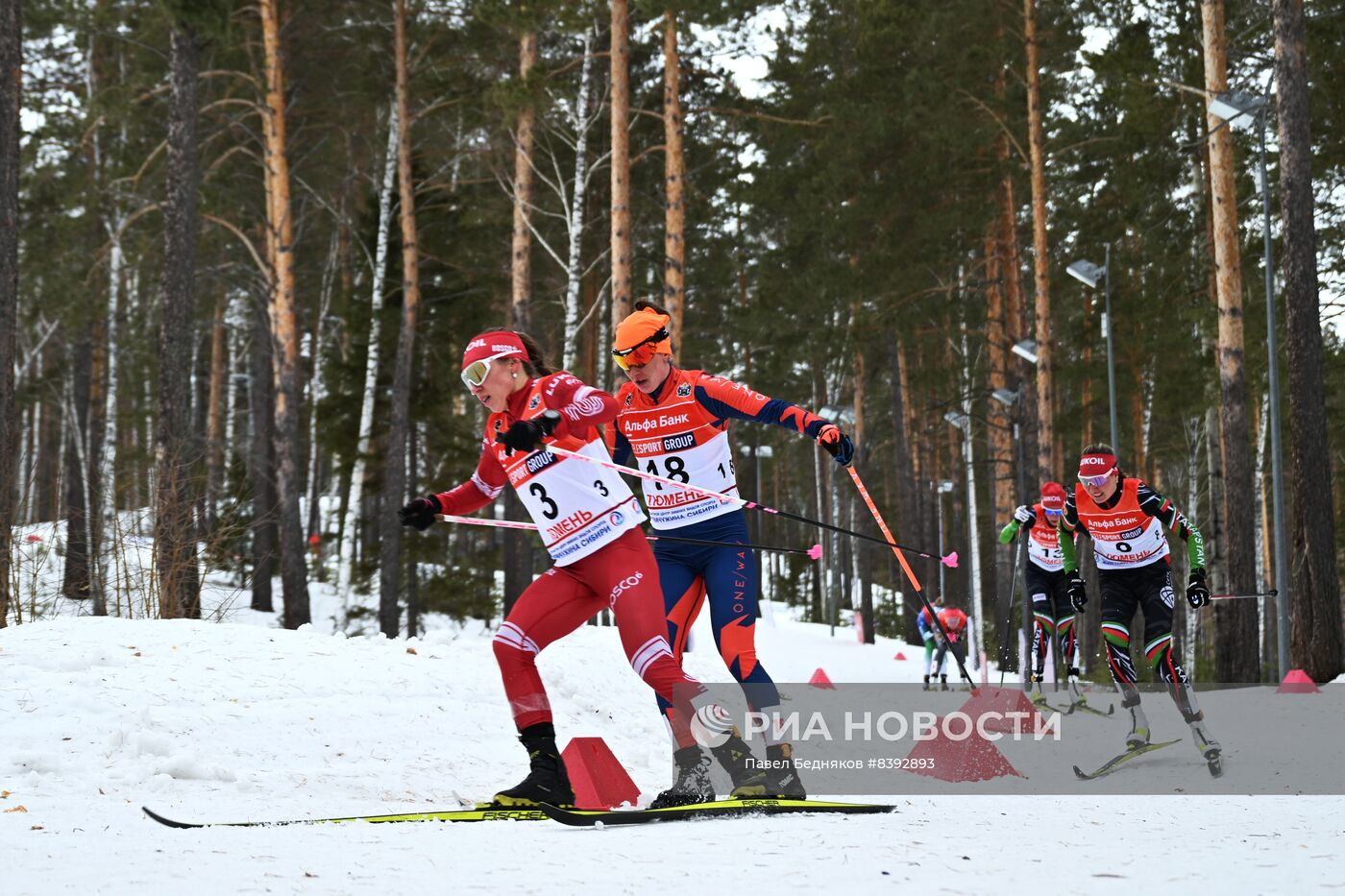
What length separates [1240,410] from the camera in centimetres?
1575

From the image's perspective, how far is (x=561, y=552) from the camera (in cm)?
534

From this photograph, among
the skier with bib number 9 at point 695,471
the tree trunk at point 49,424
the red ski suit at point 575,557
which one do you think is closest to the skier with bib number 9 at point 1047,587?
the skier with bib number 9 at point 695,471

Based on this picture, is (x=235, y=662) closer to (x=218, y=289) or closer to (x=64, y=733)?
(x=64, y=733)

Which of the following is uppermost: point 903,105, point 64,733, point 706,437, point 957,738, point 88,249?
point 903,105

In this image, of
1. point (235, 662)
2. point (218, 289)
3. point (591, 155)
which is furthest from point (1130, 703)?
point (218, 289)

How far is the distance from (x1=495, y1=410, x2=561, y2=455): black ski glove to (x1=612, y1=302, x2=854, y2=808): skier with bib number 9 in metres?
0.93

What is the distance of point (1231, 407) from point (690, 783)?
12742 millimetres

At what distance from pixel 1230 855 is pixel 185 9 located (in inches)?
559

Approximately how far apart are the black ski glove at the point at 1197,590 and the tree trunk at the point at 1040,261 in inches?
545

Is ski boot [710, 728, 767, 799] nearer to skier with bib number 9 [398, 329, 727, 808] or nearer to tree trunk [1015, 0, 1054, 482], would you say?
skier with bib number 9 [398, 329, 727, 808]

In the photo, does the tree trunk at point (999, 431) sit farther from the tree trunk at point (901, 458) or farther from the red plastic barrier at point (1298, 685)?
the red plastic barrier at point (1298, 685)

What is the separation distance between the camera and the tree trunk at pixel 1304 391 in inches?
536

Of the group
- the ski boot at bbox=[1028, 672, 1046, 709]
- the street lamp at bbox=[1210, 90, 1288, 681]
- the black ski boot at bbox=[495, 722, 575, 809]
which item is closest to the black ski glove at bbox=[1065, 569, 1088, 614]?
the ski boot at bbox=[1028, 672, 1046, 709]

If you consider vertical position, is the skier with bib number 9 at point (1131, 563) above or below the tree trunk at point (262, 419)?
below
